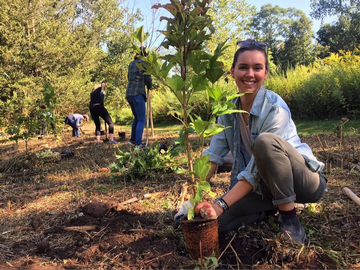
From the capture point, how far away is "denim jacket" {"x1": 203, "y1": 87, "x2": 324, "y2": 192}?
64.9 inches

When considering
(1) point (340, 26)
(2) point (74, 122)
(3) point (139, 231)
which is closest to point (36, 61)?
(2) point (74, 122)

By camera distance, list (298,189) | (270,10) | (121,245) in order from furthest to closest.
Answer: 1. (270,10)
2. (121,245)
3. (298,189)

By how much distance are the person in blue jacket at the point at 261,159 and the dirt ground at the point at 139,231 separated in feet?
0.48

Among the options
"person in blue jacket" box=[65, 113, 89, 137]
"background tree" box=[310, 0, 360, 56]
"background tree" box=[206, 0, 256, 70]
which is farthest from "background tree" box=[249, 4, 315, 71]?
"person in blue jacket" box=[65, 113, 89, 137]

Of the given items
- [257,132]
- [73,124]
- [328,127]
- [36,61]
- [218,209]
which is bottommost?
[328,127]

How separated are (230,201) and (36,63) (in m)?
13.1

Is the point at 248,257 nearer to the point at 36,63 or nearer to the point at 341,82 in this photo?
the point at 341,82

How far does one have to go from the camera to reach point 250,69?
1.75 meters

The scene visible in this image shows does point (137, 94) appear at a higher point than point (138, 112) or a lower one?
higher

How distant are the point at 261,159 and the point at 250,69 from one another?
1.95 ft

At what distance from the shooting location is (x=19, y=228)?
221 centimetres

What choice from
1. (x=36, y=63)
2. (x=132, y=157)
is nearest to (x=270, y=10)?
(x=36, y=63)

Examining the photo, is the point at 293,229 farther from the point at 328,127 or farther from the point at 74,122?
the point at 74,122

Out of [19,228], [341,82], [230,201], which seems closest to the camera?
[230,201]
